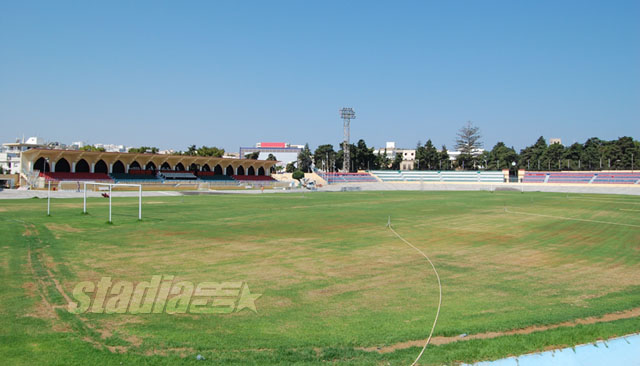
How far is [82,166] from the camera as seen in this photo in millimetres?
74125

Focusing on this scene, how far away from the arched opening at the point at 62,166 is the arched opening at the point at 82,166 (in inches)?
60.7

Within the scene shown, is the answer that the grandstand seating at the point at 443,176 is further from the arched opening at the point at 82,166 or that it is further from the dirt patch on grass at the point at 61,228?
the dirt patch on grass at the point at 61,228

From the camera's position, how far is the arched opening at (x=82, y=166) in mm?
73412

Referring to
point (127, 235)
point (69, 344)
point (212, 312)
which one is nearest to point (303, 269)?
point (212, 312)

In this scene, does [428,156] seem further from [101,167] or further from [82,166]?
[82,166]

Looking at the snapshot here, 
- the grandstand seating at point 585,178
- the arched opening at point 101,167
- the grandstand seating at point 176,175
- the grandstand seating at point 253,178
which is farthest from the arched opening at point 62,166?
the grandstand seating at point 585,178

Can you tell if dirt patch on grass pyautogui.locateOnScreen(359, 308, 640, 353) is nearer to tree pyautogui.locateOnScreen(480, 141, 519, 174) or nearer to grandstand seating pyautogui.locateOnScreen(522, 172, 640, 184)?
grandstand seating pyautogui.locateOnScreen(522, 172, 640, 184)

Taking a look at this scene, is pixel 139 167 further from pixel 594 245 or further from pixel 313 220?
pixel 594 245

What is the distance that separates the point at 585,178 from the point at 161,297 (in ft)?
328

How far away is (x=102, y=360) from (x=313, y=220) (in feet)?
62.8

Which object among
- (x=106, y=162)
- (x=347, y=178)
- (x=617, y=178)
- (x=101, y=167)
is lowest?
(x=347, y=178)

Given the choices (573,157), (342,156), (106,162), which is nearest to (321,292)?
(106,162)

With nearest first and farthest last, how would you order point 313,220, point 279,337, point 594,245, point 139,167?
point 279,337, point 594,245, point 313,220, point 139,167

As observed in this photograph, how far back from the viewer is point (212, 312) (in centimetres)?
782
